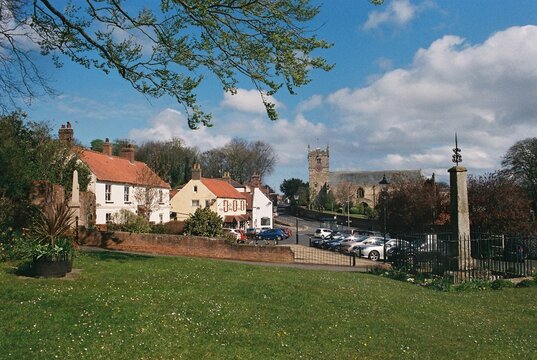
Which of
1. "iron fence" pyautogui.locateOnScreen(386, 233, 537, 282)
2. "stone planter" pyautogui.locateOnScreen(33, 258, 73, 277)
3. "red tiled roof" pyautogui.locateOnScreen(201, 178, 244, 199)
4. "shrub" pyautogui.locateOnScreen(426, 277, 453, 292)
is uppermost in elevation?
"red tiled roof" pyautogui.locateOnScreen(201, 178, 244, 199)

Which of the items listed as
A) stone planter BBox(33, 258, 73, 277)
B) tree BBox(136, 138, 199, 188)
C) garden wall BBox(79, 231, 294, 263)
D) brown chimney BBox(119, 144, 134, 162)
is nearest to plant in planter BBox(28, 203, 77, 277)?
stone planter BBox(33, 258, 73, 277)

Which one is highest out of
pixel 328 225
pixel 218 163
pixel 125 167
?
pixel 218 163

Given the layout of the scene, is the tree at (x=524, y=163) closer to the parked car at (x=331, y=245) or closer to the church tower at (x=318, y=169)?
the parked car at (x=331, y=245)

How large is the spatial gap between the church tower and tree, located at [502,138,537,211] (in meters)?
59.4

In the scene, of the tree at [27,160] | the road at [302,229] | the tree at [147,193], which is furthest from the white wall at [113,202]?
the road at [302,229]

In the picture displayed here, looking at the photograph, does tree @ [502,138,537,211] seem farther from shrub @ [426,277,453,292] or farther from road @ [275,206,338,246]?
shrub @ [426,277,453,292]

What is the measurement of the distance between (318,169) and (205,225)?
95.7m

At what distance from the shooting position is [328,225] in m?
79.2

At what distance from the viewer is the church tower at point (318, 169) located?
11844cm

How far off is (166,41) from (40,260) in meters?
6.44

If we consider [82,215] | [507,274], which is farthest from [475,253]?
[82,215]

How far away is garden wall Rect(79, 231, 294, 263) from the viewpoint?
2195 centimetres

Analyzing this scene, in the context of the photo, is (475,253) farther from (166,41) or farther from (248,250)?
(166,41)

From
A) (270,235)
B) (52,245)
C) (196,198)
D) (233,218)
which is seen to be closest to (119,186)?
(196,198)
